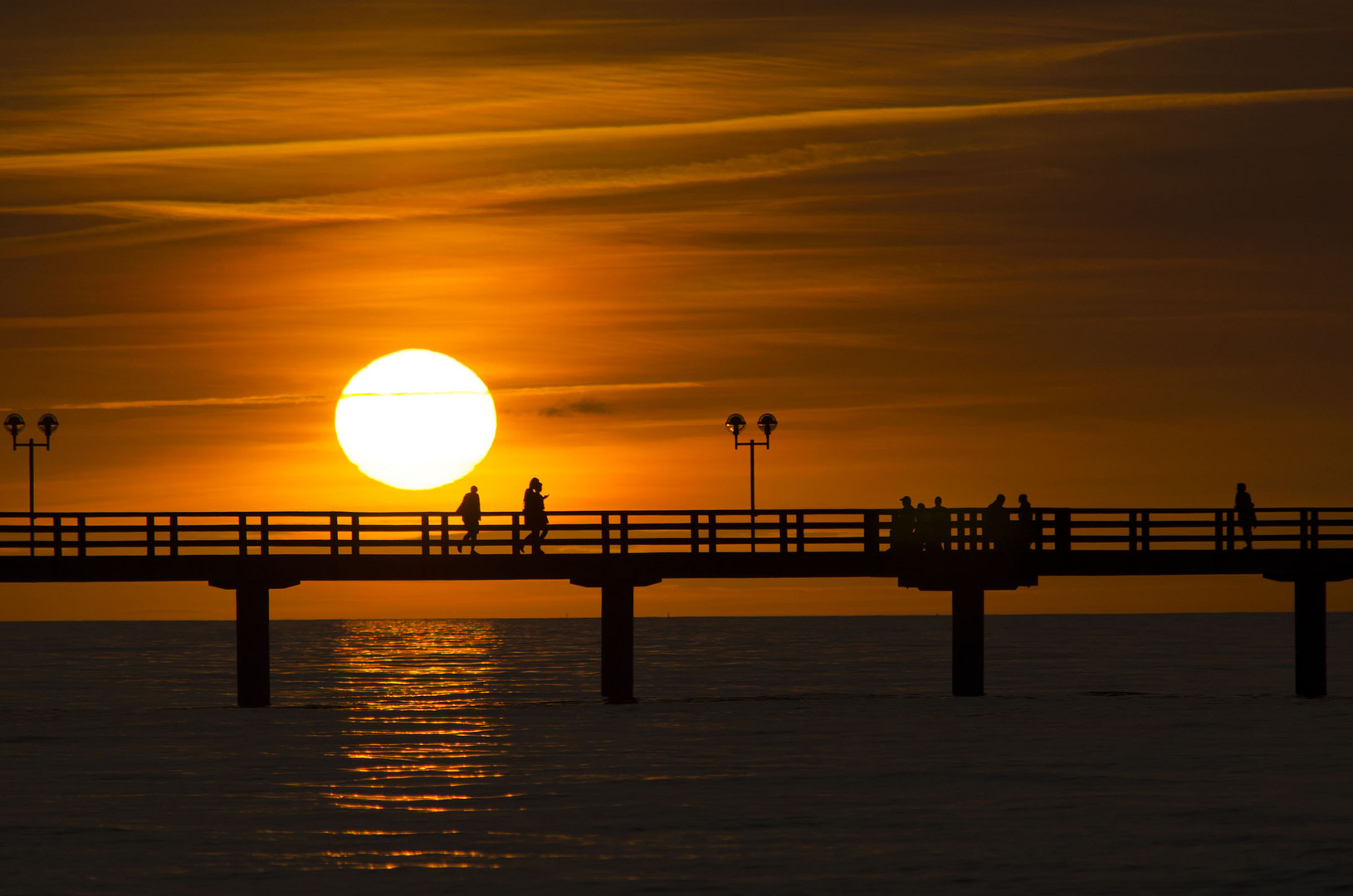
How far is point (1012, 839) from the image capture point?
2397 centimetres

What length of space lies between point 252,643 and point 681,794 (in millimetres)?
14675

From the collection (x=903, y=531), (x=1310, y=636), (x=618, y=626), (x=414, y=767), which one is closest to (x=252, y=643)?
(x=618, y=626)

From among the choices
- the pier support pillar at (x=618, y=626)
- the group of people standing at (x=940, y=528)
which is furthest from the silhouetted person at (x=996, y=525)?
the pier support pillar at (x=618, y=626)

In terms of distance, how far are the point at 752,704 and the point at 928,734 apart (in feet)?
30.7

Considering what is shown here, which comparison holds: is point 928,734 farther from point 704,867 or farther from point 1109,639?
point 1109,639

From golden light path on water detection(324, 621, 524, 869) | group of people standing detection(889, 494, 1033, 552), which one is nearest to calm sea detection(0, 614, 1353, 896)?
golden light path on water detection(324, 621, 524, 869)

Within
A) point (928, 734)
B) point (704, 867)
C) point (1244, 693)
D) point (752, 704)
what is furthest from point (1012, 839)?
point (1244, 693)

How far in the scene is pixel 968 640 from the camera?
4188cm

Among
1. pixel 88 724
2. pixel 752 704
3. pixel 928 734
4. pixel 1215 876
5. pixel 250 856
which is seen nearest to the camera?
pixel 1215 876

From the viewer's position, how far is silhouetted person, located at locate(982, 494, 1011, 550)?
132 ft

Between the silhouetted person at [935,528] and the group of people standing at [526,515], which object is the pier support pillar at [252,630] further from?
the silhouetted person at [935,528]

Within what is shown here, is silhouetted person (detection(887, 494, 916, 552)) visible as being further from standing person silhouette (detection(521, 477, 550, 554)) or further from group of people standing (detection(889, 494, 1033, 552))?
standing person silhouette (detection(521, 477, 550, 554))

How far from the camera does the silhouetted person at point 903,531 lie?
3962cm

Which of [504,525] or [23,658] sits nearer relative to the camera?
[504,525]
